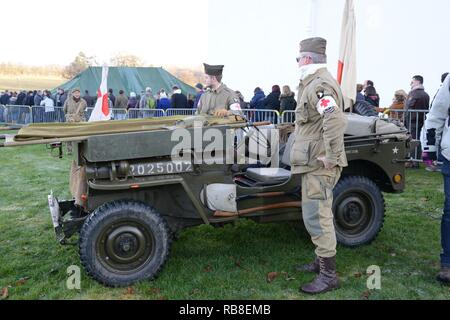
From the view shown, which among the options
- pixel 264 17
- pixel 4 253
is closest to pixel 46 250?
pixel 4 253

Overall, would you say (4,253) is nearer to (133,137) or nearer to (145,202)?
(145,202)

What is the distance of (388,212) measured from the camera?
6098mm

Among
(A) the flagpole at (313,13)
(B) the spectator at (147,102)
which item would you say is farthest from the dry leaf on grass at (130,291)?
(B) the spectator at (147,102)

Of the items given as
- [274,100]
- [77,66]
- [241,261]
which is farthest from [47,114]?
[77,66]

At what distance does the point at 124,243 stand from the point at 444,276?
2.63 m

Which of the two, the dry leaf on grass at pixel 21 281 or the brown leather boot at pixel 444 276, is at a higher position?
the brown leather boot at pixel 444 276

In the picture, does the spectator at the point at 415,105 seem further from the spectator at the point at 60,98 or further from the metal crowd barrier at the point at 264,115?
the spectator at the point at 60,98

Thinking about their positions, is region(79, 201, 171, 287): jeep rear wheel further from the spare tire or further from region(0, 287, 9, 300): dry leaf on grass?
the spare tire

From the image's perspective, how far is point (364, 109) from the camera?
701 centimetres

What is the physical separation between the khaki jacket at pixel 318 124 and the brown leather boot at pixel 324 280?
762 mm

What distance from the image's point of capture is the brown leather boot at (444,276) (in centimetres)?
389

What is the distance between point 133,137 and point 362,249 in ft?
8.27

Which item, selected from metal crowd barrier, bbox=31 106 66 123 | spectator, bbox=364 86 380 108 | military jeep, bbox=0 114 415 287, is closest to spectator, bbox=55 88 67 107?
metal crowd barrier, bbox=31 106 66 123

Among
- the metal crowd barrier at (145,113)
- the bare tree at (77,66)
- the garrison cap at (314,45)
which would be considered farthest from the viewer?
the bare tree at (77,66)
